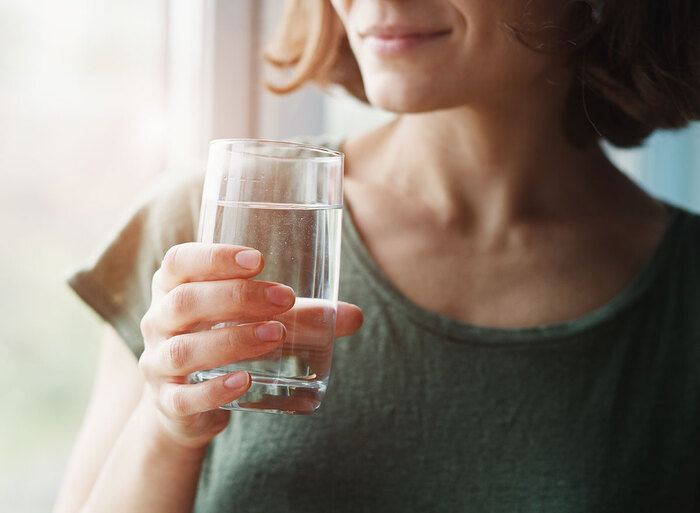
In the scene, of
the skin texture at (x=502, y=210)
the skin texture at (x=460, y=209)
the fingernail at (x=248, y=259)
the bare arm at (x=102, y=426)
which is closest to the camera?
the fingernail at (x=248, y=259)

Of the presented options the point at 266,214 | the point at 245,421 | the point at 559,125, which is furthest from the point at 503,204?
the point at 266,214

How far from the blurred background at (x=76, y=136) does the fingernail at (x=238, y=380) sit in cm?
58

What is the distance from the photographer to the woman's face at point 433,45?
2.71 feet

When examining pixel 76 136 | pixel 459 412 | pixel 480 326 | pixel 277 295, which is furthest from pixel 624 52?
pixel 76 136

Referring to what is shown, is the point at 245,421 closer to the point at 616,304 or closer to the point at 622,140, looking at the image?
the point at 616,304

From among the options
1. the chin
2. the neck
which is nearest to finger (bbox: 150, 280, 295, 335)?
the chin

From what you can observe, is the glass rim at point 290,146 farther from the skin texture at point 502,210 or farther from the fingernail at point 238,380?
the skin texture at point 502,210

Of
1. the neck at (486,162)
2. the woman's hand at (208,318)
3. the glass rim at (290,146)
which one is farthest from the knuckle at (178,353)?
the neck at (486,162)

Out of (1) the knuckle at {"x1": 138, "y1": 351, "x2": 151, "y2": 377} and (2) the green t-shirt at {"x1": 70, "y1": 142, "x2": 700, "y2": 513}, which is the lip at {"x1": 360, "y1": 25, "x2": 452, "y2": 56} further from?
(1) the knuckle at {"x1": 138, "y1": 351, "x2": 151, "y2": 377}

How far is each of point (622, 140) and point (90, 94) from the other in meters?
0.89

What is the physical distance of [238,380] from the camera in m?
0.58

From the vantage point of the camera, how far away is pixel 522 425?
982 mm

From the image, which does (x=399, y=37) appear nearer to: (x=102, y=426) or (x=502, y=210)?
(x=502, y=210)

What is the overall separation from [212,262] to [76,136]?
718mm
